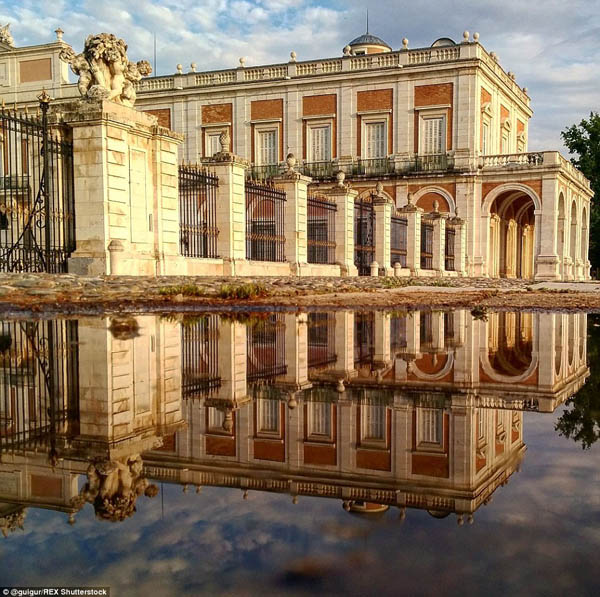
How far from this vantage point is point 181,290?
11.0 metres

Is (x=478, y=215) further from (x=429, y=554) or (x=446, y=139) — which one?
(x=429, y=554)

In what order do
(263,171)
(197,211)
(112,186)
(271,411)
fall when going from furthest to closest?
(263,171) → (197,211) → (112,186) → (271,411)

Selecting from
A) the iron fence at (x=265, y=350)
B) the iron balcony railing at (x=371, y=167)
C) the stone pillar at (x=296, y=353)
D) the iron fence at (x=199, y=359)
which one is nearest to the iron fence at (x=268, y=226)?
the stone pillar at (x=296, y=353)

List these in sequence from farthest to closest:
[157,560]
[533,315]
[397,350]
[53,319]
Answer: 1. [533,315]
2. [53,319]
3. [397,350]
4. [157,560]

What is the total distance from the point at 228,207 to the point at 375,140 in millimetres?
23334

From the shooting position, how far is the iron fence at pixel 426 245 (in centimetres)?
3091

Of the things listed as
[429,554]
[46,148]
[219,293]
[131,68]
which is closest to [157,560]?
[429,554]

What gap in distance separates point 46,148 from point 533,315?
867 centimetres

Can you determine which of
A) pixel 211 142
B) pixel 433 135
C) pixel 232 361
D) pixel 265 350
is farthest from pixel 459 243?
pixel 232 361

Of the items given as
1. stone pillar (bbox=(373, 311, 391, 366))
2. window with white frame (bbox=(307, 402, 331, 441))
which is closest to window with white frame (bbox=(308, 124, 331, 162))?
stone pillar (bbox=(373, 311, 391, 366))

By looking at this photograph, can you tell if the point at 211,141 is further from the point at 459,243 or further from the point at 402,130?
the point at 459,243

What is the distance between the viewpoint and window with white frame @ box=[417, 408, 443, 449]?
9.08 feet

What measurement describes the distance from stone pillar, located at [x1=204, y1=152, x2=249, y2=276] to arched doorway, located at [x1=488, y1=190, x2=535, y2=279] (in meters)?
22.0

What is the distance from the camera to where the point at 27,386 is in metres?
4.18
